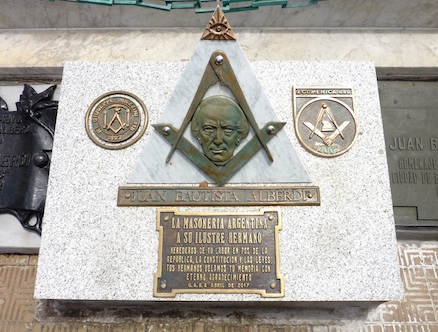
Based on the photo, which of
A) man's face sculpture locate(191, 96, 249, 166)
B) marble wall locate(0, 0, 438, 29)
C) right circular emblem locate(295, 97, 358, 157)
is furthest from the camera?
marble wall locate(0, 0, 438, 29)

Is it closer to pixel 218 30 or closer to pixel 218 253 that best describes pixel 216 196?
pixel 218 253

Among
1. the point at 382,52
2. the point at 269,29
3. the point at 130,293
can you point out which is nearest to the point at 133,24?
the point at 269,29

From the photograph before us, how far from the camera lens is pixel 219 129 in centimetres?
285

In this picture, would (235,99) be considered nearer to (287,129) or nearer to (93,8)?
(287,129)

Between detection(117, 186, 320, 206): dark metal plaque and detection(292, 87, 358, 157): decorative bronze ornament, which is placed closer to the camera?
detection(117, 186, 320, 206): dark metal plaque

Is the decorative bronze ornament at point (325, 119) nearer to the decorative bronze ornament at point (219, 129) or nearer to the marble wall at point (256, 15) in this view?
the decorative bronze ornament at point (219, 129)

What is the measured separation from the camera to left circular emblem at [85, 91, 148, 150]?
307 cm

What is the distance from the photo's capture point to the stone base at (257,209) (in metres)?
2.71

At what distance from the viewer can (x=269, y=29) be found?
448cm

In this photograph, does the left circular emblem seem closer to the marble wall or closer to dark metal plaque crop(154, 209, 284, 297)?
dark metal plaque crop(154, 209, 284, 297)

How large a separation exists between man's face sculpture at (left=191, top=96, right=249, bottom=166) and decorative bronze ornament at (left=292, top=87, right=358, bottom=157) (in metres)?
0.50

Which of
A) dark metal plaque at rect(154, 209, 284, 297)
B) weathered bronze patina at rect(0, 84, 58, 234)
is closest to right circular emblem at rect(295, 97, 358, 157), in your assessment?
dark metal plaque at rect(154, 209, 284, 297)

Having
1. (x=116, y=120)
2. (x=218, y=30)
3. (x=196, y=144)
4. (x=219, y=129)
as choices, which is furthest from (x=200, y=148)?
(x=218, y=30)

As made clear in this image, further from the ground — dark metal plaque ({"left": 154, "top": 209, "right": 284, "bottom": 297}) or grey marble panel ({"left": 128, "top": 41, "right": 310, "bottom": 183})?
grey marble panel ({"left": 128, "top": 41, "right": 310, "bottom": 183})
